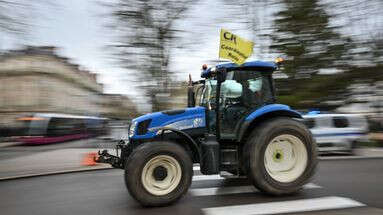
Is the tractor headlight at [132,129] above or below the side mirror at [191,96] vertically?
below

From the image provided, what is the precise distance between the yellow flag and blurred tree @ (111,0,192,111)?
31.0ft

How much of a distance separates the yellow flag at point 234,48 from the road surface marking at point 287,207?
2.54 metres

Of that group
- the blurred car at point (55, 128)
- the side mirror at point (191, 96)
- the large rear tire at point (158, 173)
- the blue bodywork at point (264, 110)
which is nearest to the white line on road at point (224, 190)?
the large rear tire at point (158, 173)

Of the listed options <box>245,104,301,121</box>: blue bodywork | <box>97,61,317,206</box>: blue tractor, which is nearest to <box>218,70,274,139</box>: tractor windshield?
<box>97,61,317,206</box>: blue tractor

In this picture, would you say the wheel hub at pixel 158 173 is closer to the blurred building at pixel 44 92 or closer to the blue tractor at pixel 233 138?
the blue tractor at pixel 233 138

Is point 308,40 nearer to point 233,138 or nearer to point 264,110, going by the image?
point 264,110

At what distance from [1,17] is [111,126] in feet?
24.0

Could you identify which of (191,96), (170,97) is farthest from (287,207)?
(170,97)

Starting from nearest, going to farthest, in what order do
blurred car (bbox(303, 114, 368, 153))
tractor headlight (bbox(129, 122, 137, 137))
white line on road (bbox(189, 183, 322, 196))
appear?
tractor headlight (bbox(129, 122, 137, 137)) < white line on road (bbox(189, 183, 322, 196)) < blurred car (bbox(303, 114, 368, 153))

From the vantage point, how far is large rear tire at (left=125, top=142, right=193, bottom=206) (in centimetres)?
750

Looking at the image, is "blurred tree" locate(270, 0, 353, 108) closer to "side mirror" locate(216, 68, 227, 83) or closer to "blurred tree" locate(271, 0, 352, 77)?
"blurred tree" locate(271, 0, 352, 77)

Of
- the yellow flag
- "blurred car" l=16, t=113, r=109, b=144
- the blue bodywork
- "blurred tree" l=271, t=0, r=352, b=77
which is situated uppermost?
"blurred tree" l=271, t=0, r=352, b=77

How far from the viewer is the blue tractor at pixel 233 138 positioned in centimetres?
780

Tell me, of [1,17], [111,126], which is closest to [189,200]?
[1,17]
